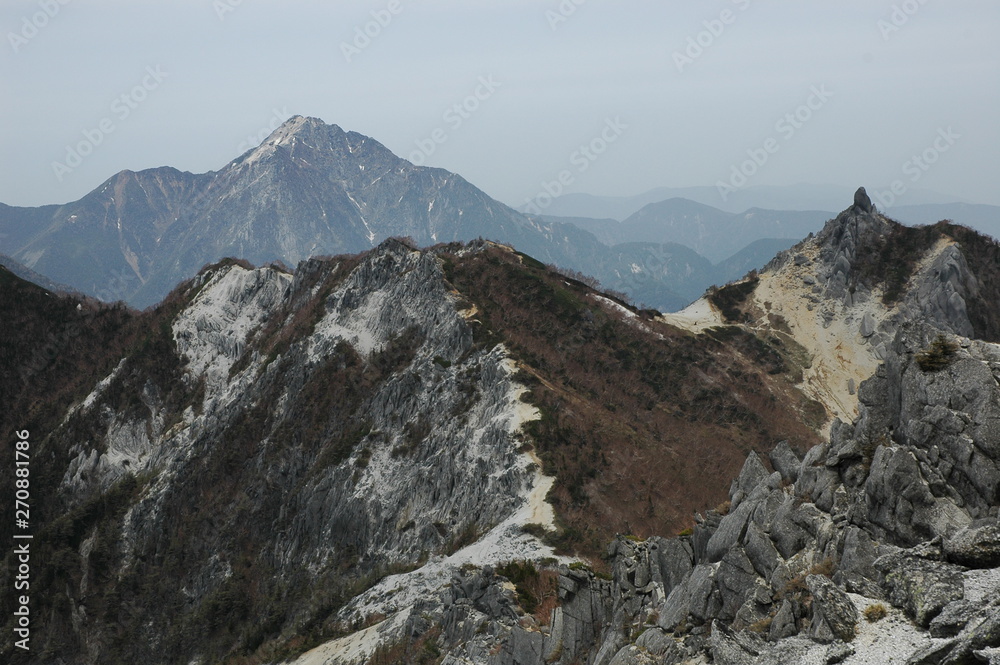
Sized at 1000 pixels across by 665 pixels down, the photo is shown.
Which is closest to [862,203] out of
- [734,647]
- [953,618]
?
[734,647]

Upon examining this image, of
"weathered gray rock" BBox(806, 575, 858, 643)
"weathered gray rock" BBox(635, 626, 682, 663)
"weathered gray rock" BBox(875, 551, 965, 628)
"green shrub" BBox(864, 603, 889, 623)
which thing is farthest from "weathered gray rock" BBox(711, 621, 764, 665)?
"weathered gray rock" BBox(875, 551, 965, 628)

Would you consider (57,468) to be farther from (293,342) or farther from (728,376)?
(728,376)

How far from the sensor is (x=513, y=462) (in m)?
64.5

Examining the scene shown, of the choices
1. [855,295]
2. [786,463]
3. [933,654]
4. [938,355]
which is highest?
[855,295]

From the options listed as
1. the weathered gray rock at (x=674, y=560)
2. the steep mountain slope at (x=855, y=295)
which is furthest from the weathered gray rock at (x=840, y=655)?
the steep mountain slope at (x=855, y=295)

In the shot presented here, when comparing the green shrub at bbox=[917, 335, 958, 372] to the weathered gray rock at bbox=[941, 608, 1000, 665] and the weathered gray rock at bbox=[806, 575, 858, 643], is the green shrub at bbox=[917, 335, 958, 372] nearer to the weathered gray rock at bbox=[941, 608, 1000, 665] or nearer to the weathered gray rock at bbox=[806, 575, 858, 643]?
the weathered gray rock at bbox=[806, 575, 858, 643]

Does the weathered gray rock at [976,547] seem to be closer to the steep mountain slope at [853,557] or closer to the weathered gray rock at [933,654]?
the steep mountain slope at [853,557]

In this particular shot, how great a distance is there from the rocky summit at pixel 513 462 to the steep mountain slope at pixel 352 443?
15.2 inches

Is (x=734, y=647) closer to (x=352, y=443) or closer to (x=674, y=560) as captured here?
(x=674, y=560)

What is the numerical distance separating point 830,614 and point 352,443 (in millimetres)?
69440

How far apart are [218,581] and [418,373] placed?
110ft

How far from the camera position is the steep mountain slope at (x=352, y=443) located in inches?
2532

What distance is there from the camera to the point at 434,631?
44094 mm

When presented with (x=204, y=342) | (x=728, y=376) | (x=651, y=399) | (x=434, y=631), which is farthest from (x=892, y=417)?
(x=204, y=342)
